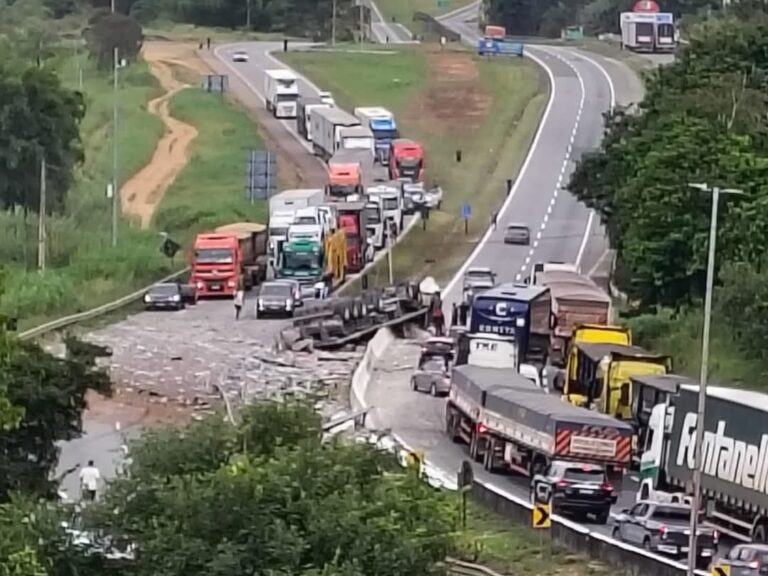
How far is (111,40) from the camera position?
424 ft

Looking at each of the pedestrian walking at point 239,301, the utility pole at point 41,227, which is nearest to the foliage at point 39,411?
the pedestrian walking at point 239,301

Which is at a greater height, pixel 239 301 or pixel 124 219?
pixel 124 219

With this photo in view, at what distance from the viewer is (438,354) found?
58.2 metres

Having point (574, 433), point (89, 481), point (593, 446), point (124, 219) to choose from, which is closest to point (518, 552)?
point (574, 433)

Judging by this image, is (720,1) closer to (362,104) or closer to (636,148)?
(362,104)

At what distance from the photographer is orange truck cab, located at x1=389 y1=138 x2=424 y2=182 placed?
315ft

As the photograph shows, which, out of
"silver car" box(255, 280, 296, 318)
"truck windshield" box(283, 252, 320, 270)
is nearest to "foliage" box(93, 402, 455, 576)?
"silver car" box(255, 280, 296, 318)

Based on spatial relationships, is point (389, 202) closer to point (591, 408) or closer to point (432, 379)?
point (432, 379)

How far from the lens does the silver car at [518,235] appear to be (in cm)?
8531

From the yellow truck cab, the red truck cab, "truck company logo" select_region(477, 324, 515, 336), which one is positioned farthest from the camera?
the red truck cab

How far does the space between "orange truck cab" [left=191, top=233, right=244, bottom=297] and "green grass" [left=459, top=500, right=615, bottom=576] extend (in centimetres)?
3371

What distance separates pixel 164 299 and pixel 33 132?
17.1 m

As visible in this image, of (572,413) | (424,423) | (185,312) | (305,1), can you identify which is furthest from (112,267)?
(305,1)

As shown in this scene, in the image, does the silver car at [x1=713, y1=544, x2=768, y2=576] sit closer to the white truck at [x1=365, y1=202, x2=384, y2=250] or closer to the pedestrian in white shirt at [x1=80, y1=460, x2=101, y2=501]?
the pedestrian in white shirt at [x1=80, y1=460, x2=101, y2=501]
